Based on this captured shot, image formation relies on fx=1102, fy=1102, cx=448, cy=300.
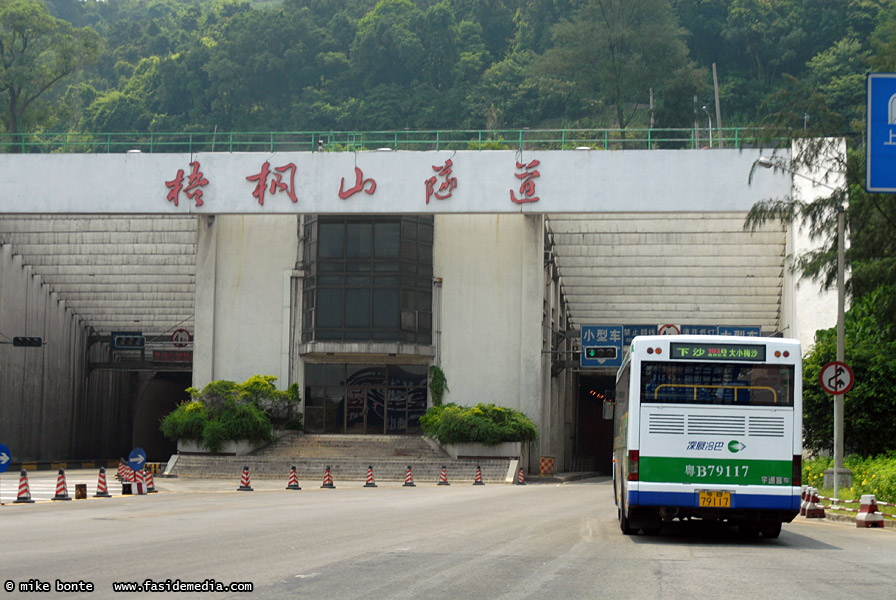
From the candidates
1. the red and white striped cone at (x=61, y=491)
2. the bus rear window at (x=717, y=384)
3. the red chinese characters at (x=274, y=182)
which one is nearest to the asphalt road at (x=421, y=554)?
the bus rear window at (x=717, y=384)

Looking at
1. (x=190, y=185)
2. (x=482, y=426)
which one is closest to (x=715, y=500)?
(x=482, y=426)

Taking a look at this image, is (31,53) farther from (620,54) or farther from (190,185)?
(620,54)

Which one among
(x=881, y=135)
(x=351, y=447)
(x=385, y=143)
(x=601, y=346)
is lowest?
(x=351, y=447)

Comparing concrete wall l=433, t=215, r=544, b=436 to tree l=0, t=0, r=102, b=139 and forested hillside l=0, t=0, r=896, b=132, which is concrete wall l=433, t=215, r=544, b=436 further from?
tree l=0, t=0, r=102, b=139

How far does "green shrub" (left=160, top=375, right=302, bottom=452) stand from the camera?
43750mm

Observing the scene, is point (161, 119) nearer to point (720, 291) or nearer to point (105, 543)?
point (720, 291)

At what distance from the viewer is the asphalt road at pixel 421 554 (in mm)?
10234

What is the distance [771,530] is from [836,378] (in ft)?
26.0

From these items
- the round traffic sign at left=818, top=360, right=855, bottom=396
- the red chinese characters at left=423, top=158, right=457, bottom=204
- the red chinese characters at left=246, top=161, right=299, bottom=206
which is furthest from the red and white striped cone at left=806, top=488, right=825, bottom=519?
the red chinese characters at left=246, top=161, right=299, bottom=206

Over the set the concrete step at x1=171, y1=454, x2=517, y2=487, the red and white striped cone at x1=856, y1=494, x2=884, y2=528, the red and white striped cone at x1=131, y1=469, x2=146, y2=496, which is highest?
the red and white striped cone at x1=856, y1=494, x2=884, y2=528

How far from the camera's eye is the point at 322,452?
1762 inches

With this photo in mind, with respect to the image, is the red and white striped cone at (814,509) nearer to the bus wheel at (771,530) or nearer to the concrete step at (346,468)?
the bus wheel at (771,530)

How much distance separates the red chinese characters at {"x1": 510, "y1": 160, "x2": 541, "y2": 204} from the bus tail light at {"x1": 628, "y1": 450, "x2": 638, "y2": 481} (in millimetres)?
29423

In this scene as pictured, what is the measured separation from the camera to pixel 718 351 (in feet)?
50.4
